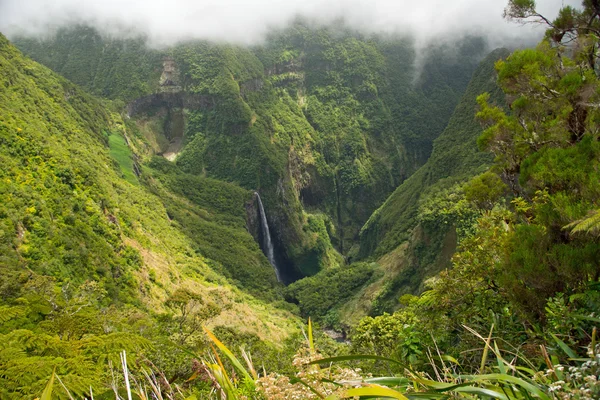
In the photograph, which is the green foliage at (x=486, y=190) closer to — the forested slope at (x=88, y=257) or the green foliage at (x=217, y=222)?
the forested slope at (x=88, y=257)

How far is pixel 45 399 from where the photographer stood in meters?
2.18

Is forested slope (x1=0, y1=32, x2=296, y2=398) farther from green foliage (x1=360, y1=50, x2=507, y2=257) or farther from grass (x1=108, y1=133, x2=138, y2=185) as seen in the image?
green foliage (x1=360, y1=50, x2=507, y2=257)

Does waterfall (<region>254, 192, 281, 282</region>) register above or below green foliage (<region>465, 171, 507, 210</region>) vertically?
below

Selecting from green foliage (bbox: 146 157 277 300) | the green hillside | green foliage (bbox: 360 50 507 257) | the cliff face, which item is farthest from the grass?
green foliage (bbox: 360 50 507 257)

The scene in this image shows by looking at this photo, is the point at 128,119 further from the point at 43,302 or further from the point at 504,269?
the point at 504,269

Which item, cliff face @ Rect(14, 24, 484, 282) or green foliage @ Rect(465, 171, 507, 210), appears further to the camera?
cliff face @ Rect(14, 24, 484, 282)

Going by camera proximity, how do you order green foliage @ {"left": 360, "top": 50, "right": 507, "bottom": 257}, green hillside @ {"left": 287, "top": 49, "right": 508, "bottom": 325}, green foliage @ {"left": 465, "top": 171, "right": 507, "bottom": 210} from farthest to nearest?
green foliage @ {"left": 360, "top": 50, "right": 507, "bottom": 257} < green hillside @ {"left": 287, "top": 49, "right": 508, "bottom": 325} < green foliage @ {"left": 465, "top": 171, "right": 507, "bottom": 210}

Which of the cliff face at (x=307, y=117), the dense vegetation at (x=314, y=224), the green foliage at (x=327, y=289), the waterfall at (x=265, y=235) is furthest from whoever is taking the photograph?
the cliff face at (x=307, y=117)

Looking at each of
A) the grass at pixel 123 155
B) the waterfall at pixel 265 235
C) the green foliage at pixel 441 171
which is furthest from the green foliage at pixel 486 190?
the waterfall at pixel 265 235

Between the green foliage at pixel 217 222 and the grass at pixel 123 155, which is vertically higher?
the grass at pixel 123 155

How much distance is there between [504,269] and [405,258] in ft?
161

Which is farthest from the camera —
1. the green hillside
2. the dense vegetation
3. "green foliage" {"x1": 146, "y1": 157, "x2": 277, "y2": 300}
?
"green foliage" {"x1": 146, "y1": 157, "x2": 277, "y2": 300}

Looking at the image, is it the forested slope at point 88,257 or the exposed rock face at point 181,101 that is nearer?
the forested slope at point 88,257

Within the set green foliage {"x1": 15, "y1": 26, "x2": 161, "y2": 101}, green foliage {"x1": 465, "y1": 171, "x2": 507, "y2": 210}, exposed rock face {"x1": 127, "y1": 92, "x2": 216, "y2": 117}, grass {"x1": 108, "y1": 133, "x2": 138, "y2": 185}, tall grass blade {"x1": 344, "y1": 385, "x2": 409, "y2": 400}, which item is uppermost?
green foliage {"x1": 15, "y1": 26, "x2": 161, "y2": 101}
